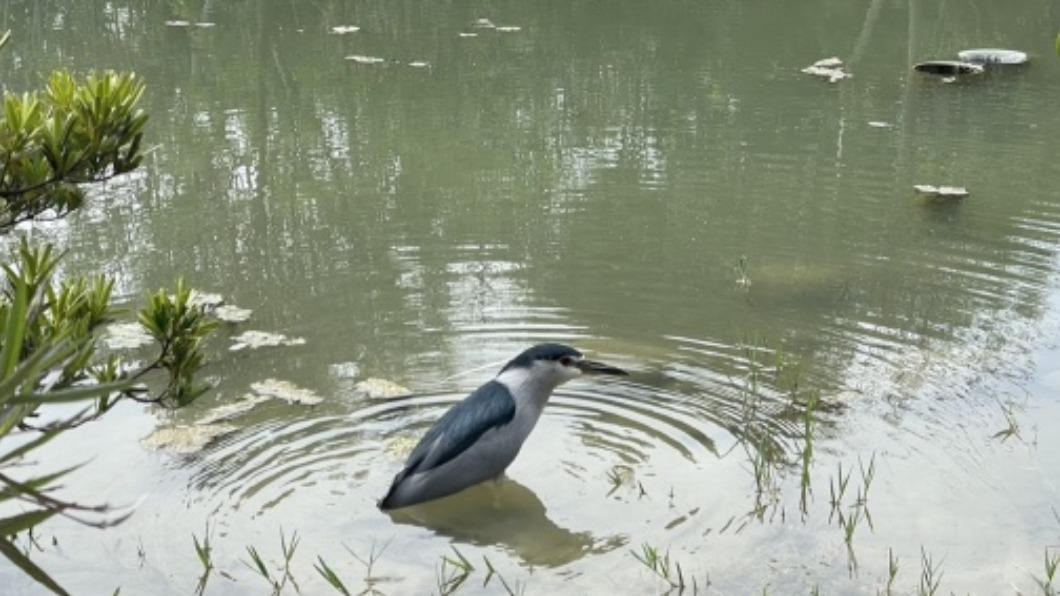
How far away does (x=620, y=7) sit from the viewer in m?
19.3

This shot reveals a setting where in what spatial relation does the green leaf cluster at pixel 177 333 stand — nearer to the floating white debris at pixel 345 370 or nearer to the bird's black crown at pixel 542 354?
the bird's black crown at pixel 542 354

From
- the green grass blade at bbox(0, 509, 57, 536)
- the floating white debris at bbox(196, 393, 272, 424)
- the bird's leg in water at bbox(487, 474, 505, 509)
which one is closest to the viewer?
the green grass blade at bbox(0, 509, 57, 536)

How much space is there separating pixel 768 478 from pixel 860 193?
5.07 m

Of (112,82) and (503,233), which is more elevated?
(112,82)

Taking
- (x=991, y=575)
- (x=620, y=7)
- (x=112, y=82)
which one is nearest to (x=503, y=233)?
(x=991, y=575)

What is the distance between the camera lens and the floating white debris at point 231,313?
7.55 m

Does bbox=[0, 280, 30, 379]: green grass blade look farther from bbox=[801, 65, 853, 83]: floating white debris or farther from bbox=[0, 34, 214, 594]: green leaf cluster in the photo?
bbox=[801, 65, 853, 83]: floating white debris

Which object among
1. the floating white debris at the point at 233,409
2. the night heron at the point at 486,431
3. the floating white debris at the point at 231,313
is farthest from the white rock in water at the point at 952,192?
the floating white debris at the point at 233,409

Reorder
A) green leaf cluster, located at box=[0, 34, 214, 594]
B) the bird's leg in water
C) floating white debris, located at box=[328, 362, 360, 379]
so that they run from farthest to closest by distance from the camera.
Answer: floating white debris, located at box=[328, 362, 360, 379] → the bird's leg in water → green leaf cluster, located at box=[0, 34, 214, 594]

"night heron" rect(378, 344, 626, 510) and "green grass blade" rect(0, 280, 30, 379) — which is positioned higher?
"green grass blade" rect(0, 280, 30, 379)

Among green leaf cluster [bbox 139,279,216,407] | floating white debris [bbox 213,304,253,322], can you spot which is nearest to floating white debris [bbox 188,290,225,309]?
floating white debris [bbox 213,304,253,322]

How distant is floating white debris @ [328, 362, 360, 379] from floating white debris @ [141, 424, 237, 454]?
0.82m

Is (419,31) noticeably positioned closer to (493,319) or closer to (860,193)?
(860,193)

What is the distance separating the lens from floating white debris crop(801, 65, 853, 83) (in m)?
14.4
